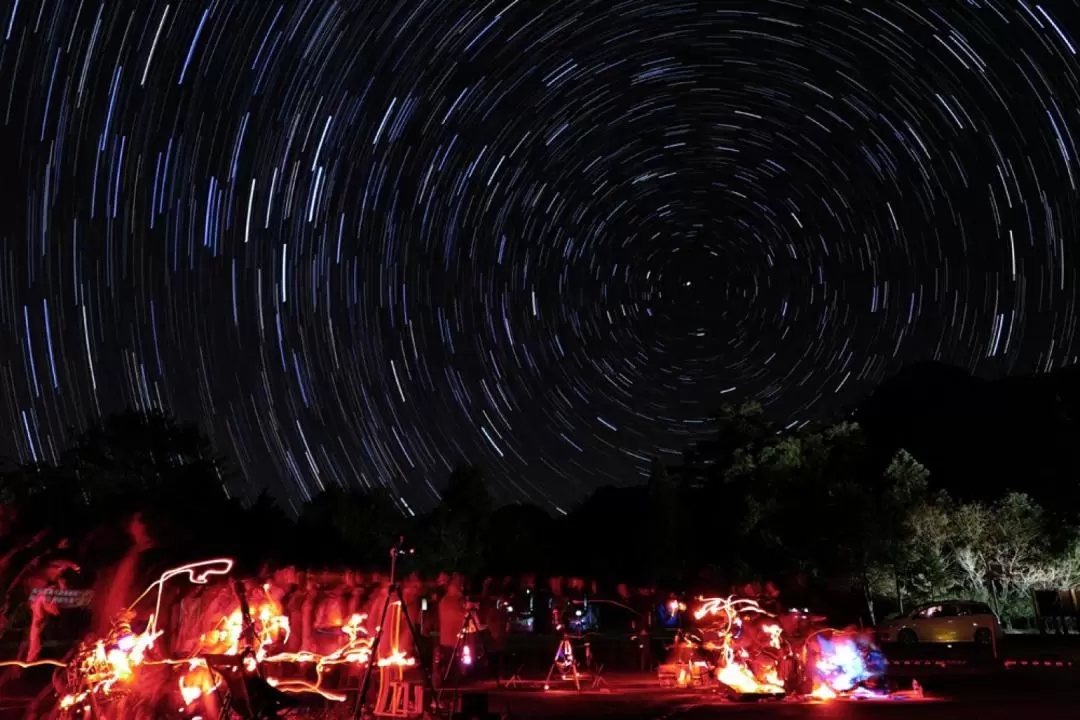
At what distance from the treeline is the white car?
3.92 m

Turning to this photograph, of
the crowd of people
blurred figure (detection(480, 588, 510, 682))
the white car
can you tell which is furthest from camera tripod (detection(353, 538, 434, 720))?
the white car

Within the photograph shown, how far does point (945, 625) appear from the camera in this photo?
2592 centimetres

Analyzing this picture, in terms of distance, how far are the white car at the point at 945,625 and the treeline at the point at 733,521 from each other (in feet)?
12.9

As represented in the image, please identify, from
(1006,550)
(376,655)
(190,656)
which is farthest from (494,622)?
(1006,550)

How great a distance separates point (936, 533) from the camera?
102ft

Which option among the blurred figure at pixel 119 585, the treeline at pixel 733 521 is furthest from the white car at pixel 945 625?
the blurred figure at pixel 119 585

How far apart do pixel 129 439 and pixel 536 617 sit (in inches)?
810

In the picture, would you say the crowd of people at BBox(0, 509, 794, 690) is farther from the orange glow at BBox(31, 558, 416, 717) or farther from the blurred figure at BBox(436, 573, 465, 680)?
the orange glow at BBox(31, 558, 416, 717)

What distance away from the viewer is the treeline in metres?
30.5

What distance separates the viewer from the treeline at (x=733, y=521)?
99.9 ft

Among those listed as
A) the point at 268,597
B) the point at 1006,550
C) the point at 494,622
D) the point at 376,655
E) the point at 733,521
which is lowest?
the point at 376,655

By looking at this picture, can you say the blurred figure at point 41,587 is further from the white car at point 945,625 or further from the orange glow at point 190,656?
the white car at point 945,625

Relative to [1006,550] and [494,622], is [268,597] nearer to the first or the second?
[494,622]

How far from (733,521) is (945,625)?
19.7m
